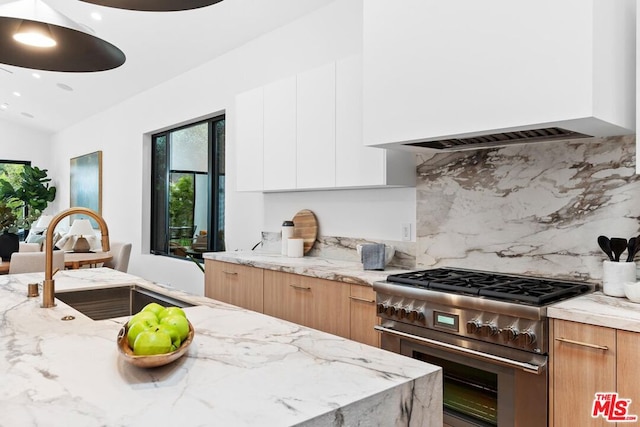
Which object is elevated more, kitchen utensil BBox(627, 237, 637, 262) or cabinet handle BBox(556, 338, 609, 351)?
kitchen utensil BBox(627, 237, 637, 262)

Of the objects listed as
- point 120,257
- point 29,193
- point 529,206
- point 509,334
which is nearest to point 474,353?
point 509,334

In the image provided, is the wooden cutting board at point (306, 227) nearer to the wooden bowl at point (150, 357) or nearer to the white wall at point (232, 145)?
the white wall at point (232, 145)

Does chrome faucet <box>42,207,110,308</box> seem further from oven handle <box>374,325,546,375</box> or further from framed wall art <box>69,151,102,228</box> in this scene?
framed wall art <box>69,151,102,228</box>

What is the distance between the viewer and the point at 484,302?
1935 mm

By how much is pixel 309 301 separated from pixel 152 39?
3.38m

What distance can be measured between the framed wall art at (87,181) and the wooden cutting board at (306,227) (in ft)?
16.7

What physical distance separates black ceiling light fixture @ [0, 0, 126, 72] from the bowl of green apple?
1016 millimetres

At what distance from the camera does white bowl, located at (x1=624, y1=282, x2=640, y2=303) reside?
71.4 inches

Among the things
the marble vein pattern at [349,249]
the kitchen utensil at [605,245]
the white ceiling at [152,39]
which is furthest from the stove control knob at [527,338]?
the white ceiling at [152,39]

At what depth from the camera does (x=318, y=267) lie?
2824mm

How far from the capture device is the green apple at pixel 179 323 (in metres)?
1.15

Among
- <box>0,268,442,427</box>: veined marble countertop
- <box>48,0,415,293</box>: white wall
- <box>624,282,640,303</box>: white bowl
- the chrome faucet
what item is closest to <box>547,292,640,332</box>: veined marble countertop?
<box>624,282,640,303</box>: white bowl

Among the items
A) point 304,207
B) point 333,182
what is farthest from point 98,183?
point 333,182

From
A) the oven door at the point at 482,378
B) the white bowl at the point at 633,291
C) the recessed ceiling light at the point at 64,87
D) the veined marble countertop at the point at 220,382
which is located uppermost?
the recessed ceiling light at the point at 64,87
